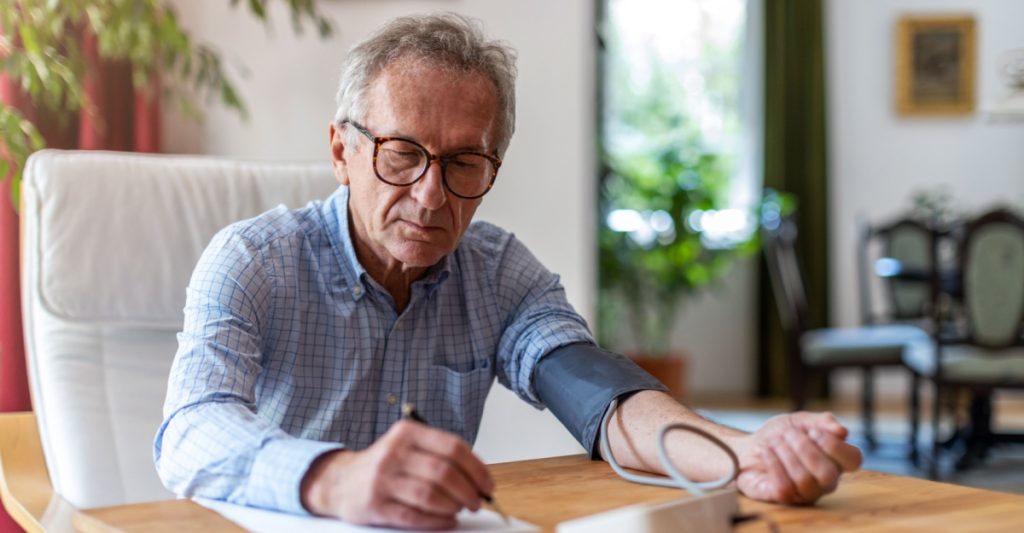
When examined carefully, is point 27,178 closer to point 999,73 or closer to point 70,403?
point 70,403

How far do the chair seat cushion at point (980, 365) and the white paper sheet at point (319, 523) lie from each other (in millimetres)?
3367

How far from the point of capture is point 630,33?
6328 mm

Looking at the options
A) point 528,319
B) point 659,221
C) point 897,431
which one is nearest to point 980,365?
point 897,431

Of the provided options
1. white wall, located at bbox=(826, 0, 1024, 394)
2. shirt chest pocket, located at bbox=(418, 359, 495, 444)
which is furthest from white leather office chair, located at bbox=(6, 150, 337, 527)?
white wall, located at bbox=(826, 0, 1024, 394)

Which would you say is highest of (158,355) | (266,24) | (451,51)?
(266,24)

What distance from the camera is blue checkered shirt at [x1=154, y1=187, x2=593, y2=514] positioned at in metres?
1.20

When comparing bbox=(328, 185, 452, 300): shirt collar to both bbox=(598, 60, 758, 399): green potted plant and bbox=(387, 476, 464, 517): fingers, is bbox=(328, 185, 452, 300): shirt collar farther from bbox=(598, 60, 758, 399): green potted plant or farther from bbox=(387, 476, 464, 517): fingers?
bbox=(598, 60, 758, 399): green potted plant

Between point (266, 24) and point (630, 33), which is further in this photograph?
point (630, 33)

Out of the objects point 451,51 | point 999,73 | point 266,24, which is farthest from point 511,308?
point 999,73

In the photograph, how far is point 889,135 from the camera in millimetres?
6320

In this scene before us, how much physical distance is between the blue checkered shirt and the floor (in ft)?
A: 6.64

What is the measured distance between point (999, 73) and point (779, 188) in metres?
1.44

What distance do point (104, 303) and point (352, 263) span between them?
1.54 feet

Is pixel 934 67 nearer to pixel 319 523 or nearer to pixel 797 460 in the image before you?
pixel 797 460
